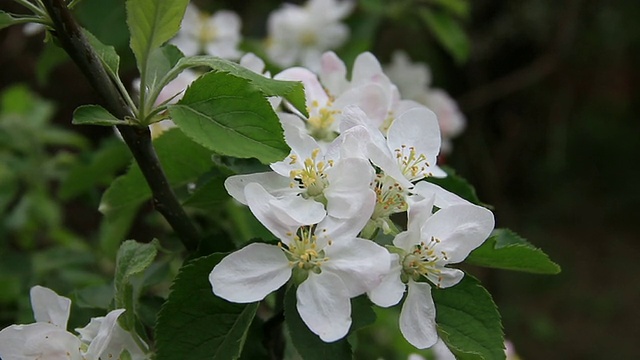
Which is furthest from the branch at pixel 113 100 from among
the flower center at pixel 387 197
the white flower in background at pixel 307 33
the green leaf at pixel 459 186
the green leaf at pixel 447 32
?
the green leaf at pixel 447 32

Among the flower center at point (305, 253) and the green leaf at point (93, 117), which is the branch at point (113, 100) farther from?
the flower center at point (305, 253)

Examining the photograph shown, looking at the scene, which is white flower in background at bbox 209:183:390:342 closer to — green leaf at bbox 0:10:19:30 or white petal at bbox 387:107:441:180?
white petal at bbox 387:107:441:180

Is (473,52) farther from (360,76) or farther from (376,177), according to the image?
(376,177)

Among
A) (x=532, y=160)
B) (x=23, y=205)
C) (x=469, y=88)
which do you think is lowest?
(x=532, y=160)

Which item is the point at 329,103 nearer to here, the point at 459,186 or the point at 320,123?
the point at 320,123

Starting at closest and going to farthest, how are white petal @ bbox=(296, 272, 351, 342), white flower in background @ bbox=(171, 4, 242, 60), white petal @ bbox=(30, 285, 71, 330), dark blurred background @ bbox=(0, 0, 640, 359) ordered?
white petal @ bbox=(296, 272, 351, 342), white petal @ bbox=(30, 285, 71, 330), white flower in background @ bbox=(171, 4, 242, 60), dark blurred background @ bbox=(0, 0, 640, 359)

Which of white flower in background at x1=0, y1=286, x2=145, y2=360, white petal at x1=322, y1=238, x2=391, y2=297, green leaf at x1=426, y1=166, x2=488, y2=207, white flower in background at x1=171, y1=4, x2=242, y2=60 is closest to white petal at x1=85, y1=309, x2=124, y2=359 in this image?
white flower in background at x1=0, y1=286, x2=145, y2=360

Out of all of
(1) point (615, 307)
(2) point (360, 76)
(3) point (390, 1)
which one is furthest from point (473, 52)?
(2) point (360, 76)
